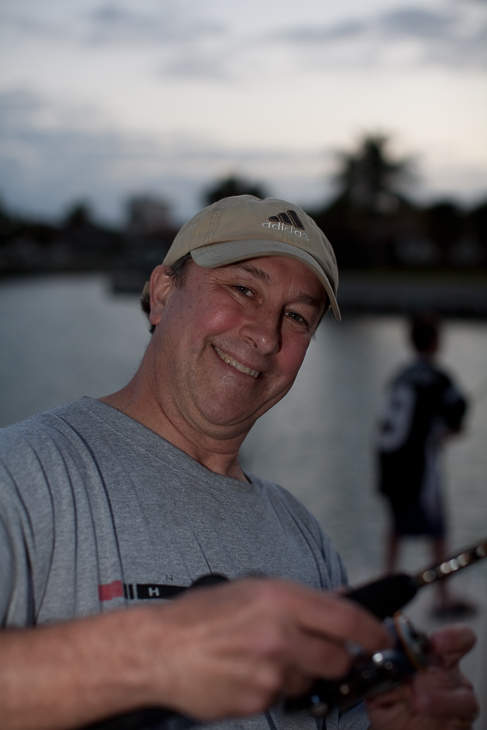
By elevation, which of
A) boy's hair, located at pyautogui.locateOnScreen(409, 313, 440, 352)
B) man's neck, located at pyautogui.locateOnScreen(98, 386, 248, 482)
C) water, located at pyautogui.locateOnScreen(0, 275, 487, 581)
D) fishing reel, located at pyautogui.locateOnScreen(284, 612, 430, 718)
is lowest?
water, located at pyautogui.locateOnScreen(0, 275, 487, 581)

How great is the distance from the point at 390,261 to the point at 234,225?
71.2 meters

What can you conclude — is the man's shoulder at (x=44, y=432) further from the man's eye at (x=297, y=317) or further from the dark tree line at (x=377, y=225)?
the dark tree line at (x=377, y=225)

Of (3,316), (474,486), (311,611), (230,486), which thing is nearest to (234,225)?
(230,486)

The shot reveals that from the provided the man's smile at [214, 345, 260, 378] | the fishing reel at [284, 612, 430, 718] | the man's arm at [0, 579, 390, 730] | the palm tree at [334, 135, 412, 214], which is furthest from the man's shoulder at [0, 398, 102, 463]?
the palm tree at [334, 135, 412, 214]

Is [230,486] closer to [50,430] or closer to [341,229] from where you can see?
[50,430]

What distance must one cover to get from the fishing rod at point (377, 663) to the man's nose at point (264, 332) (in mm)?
716

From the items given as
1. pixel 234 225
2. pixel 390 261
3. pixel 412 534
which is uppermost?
pixel 390 261

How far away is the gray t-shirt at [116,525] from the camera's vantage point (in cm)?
128

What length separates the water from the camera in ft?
27.5

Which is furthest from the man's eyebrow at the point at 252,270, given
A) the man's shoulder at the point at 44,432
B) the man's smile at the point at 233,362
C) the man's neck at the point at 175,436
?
the man's shoulder at the point at 44,432

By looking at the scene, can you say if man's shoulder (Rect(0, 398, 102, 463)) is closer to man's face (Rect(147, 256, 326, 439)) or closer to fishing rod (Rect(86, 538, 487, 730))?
man's face (Rect(147, 256, 326, 439))

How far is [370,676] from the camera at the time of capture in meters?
1.04

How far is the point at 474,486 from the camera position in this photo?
9750mm

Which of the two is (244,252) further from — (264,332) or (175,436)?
(175,436)
